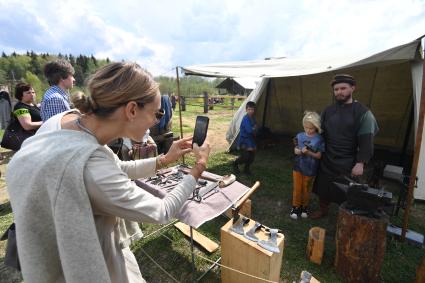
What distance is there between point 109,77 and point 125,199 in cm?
49

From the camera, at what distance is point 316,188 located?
3361mm

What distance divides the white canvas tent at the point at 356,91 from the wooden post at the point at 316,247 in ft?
7.23

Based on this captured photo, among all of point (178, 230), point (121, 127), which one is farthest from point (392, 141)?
point (121, 127)

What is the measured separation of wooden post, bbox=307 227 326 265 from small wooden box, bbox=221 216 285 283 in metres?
0.76

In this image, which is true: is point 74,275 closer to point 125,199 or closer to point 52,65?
point 125,199

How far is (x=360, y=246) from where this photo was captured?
7.16 ft

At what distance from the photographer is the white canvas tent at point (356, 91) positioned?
10.8 feet

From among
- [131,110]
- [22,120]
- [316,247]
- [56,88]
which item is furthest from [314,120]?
[22,120]

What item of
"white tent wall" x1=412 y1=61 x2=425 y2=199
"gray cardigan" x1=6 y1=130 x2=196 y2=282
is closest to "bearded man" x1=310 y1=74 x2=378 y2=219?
"white tent wall" x1=412 y1=61 x2=425 y2=199

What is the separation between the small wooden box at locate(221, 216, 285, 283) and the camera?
1.81 meters

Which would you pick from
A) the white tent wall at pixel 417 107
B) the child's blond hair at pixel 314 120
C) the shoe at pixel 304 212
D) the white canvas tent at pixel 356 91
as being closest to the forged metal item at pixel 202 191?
the child's blond hair at pixel 314 120

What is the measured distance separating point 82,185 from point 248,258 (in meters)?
1.55

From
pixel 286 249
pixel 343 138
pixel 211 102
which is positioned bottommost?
pixel 286 249

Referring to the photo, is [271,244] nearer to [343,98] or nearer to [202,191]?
[202,191]
